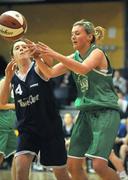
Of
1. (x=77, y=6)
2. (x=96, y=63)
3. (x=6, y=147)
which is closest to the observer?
(x=96, y=63)

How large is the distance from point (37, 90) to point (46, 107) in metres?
0.22

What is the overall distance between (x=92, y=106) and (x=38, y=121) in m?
0.61

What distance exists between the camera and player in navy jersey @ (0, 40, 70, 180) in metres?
5.96

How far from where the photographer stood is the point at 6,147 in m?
7.46

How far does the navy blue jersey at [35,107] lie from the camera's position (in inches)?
236

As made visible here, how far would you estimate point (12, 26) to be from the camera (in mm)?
6145

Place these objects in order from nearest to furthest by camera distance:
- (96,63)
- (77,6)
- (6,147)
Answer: (96,63) → (6,147) → (77,6)

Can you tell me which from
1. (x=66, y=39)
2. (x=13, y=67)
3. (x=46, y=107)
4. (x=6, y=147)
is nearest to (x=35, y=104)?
(x=46, y=107)

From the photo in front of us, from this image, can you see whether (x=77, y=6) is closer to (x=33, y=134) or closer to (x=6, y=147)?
(x=6, y=147)

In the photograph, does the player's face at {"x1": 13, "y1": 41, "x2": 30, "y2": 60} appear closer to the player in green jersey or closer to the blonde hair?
the player in green jersey

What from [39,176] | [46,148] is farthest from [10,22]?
[39,176]

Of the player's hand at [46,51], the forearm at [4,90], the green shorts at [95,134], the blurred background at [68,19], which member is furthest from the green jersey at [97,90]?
the blurred background at [68,19]

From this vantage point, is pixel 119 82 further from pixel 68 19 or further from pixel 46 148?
pixel 46 148

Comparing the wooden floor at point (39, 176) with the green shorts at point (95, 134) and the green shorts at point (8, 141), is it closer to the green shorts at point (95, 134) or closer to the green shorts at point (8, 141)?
the green shorts at point (8, 141)
